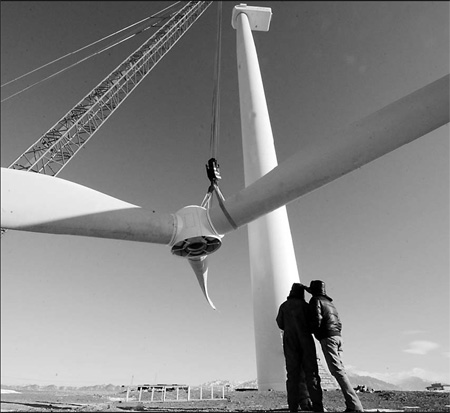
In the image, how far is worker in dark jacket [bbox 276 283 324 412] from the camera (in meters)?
6.36

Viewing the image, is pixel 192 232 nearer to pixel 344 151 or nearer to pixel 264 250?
pixel 344 151

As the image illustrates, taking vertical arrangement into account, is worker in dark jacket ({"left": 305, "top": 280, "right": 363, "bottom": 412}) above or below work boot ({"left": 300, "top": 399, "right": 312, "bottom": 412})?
A: above

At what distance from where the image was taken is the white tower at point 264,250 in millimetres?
11211

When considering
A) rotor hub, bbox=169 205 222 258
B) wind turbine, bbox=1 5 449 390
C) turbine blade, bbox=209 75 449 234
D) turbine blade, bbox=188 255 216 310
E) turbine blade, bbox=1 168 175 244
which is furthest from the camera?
turbine blade, bbox=188 255 216 310

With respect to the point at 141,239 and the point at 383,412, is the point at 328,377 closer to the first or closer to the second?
the point at 383,412

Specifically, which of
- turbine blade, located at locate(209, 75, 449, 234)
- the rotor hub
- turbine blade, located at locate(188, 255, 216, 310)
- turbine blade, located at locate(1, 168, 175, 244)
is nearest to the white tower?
turbine blade, located at locate(188, 255, 216, 310)

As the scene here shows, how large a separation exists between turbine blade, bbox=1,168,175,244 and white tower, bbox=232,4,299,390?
6360 millimetres

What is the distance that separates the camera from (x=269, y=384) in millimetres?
10961

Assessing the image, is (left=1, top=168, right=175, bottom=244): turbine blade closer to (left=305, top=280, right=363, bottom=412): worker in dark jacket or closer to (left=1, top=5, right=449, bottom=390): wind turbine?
(left=1, top=5, right=449, bottom=390): wind turbine

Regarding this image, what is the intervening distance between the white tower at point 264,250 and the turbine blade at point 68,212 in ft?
20.9

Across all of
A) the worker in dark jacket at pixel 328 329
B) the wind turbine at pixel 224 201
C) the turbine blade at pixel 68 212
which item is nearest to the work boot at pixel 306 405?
the worker in dark jacket at pixel 328 329

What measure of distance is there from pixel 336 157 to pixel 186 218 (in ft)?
9.28

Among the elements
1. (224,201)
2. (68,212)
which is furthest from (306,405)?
(68,212)

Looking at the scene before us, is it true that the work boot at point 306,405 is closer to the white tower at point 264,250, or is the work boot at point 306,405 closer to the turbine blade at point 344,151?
the turbine blade at point 344,151
